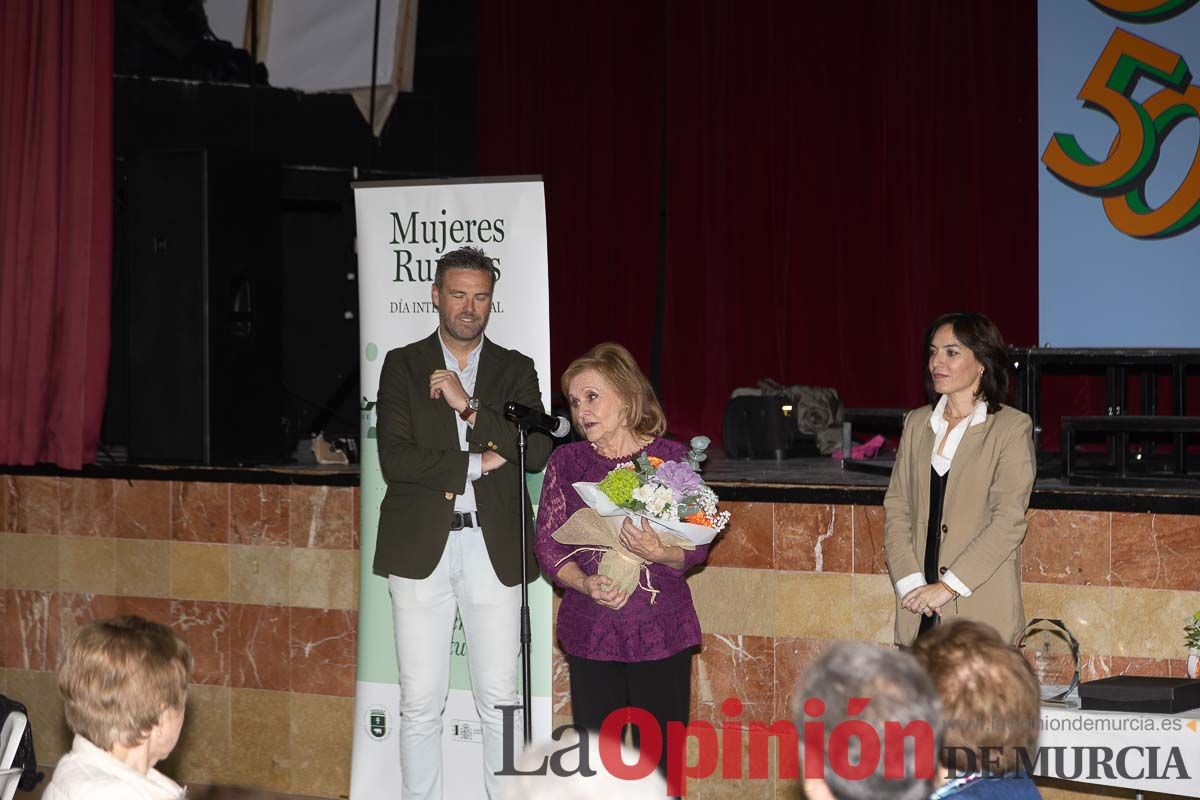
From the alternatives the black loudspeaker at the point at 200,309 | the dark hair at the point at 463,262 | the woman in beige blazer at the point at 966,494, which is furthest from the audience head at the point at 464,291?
the black loudspeaker at the point at 200,309

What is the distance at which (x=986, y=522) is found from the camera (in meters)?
3.70

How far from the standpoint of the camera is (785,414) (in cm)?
639

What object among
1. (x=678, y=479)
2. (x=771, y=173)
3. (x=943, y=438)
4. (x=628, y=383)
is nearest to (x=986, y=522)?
(x=943, y=438)

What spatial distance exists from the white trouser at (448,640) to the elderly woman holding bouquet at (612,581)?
0.55m

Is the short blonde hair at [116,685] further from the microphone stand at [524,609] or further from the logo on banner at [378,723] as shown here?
the logo on banner at [378,723]

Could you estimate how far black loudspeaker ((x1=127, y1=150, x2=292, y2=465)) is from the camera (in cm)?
529

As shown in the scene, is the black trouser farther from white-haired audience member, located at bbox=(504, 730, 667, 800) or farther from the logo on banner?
white-haired audience member, located at bbox=(504, 730, 667, 800)

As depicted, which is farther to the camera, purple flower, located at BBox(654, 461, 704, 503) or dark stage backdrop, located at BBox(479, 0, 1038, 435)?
dark stage backdrop, located at BBox(479, 0, 1038, 435)

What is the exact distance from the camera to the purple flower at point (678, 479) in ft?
11.1

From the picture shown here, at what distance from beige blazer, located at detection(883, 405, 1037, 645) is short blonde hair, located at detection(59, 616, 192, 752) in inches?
84.8

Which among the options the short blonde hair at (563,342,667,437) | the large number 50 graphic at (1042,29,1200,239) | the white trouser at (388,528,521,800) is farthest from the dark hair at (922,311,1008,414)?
the large number 50 graphic at (1042,29,1200,239)

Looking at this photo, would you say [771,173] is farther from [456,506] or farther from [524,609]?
[524,609]

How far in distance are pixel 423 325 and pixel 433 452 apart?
0.56m

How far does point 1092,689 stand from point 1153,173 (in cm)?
295
